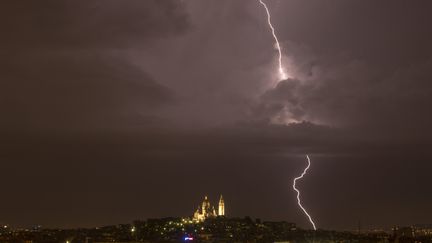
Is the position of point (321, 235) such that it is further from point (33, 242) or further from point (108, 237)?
point (33, 242)

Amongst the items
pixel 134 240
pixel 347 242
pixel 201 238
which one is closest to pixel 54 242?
pixel 134 240

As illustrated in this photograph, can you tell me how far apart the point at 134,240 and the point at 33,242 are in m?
17.0

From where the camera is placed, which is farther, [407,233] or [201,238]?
[407,233]

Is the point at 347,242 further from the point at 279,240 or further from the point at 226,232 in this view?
the point at 226,232

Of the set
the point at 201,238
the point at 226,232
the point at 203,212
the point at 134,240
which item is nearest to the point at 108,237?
the point at 134,240

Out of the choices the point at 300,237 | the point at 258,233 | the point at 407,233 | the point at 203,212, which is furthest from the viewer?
the point at 203,212

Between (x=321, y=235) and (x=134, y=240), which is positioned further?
(x=321, y=235)

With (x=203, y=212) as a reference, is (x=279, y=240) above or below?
below

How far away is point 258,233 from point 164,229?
18.9 m

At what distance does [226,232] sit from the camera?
13888cm

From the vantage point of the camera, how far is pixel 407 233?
14762 centimetres

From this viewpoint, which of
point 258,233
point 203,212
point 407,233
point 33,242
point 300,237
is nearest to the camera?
point 33,242

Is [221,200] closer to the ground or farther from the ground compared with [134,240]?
farther from the ground

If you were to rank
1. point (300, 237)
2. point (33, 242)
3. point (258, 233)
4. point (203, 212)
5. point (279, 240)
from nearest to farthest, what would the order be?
point (33, 242) < point (279, 240) < point (300, 237) < point (258, 233) < point (203, 212)
